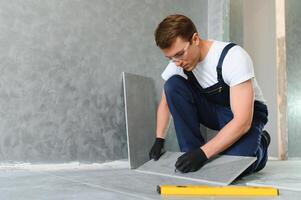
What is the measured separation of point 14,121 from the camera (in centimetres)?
220

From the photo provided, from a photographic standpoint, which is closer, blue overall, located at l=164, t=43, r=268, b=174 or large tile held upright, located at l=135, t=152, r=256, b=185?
large tile held upright, located at l=135, t=152, r=256, b=185

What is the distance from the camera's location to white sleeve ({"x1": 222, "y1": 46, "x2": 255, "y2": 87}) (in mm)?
1692

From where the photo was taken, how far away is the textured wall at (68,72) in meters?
2.21

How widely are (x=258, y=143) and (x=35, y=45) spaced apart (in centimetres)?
144

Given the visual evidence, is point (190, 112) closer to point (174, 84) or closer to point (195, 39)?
point (174, 84)

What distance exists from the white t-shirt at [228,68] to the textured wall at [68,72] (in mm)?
656

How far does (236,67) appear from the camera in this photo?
5.58 ft

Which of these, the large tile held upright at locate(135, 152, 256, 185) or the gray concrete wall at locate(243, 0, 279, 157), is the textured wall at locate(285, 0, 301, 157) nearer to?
the gray concrete wall at locate(243, 0, 279, 157)

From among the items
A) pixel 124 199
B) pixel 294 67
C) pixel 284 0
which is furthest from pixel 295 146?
pixel 124 199

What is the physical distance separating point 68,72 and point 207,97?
3.02 feet

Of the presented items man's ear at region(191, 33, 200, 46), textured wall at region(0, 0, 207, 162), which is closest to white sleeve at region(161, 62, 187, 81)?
man's ear at region(191, 33, 200, 46)

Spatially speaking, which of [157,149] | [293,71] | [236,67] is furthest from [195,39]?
[293,71]

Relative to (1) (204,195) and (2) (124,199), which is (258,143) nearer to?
(1) (204,195)

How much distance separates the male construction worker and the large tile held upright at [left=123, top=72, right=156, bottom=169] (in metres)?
0.29
